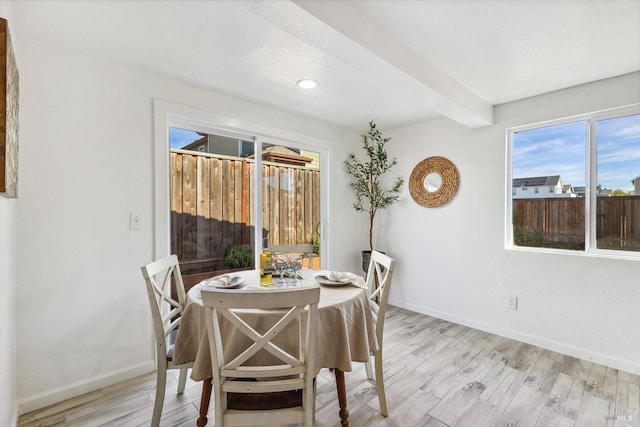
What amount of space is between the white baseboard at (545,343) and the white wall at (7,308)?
136 inches

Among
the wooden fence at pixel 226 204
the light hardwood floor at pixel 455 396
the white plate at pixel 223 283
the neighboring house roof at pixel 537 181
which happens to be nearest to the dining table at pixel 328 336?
the white plate at pixel 223 283

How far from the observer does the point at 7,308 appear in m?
1.44

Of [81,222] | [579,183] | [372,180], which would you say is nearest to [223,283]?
[81,222]

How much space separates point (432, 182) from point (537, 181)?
38.7 inches

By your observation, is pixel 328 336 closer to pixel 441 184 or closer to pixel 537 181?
pixel 441 184

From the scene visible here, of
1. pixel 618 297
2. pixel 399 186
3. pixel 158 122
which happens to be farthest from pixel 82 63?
pixel 618 297

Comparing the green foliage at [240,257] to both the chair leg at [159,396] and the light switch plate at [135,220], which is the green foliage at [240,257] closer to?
the light switch plate at [135,220]

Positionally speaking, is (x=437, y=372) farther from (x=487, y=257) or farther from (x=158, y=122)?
(x=158, y=122)

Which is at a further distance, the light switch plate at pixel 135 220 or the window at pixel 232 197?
the window at pixel 232 197

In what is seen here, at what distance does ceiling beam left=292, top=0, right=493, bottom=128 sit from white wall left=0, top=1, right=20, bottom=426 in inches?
56.8

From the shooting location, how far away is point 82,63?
1994 mm

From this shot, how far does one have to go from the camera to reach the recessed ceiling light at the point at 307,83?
7.71ft

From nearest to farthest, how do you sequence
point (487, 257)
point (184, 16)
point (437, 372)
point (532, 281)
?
point (184, 16) < point (437, 372) < point (532, 281) < point (487, 257)

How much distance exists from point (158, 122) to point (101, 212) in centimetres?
78
